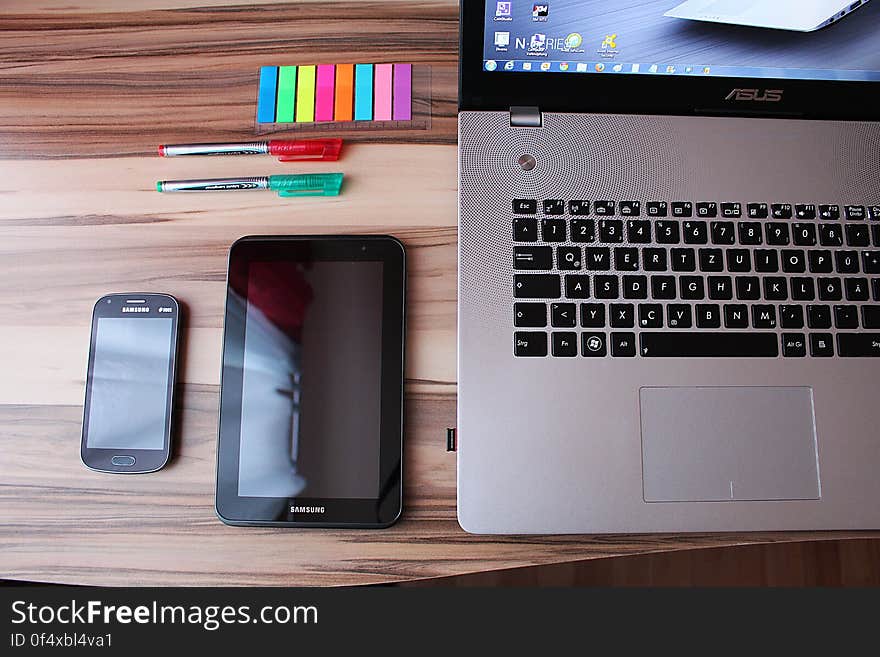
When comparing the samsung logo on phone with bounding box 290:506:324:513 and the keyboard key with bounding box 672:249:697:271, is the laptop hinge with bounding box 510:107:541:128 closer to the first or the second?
the keyboard key with bounding box 672:249:697:271

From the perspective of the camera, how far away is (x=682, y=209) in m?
0.53

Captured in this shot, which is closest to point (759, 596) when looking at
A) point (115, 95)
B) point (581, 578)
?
point (581, 578)

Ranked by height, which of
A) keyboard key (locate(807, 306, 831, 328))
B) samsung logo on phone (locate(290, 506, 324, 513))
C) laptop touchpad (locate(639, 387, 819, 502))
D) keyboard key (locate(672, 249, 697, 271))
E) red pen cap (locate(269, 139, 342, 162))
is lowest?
samsung logo on phone (locate(290, 506, 324, 513))

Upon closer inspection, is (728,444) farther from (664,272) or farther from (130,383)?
(130,383)

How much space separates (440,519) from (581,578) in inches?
26.4

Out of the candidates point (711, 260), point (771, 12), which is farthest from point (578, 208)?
point (771, 12)

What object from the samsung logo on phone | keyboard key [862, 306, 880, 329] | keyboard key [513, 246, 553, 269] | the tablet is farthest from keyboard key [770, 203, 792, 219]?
the samsung logo on phone

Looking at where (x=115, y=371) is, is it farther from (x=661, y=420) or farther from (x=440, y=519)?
(x=661, y=420)

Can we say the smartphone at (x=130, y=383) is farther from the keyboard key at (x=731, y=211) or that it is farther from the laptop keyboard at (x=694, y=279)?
the keyboard key at (x=731, y=211)

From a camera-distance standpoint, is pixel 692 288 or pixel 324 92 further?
pixel 324 92

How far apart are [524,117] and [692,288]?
0.71 ft

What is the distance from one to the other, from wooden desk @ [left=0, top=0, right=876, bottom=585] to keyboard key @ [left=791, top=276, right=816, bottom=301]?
8.1 inches

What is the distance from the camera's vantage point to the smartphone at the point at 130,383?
1.67ft

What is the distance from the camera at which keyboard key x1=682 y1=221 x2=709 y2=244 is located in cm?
52
